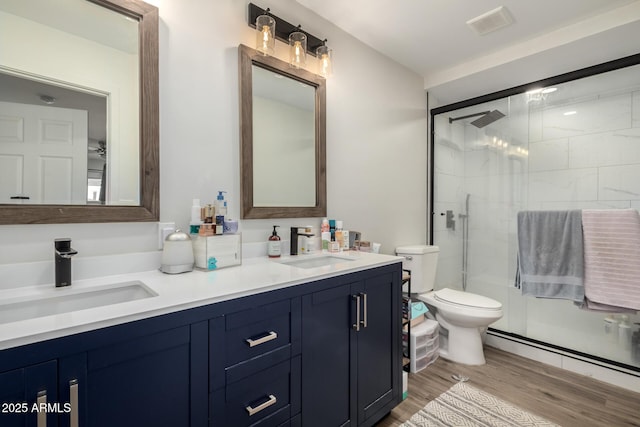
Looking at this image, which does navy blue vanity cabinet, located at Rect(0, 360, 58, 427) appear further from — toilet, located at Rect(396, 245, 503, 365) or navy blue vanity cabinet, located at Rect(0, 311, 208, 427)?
toilet, located at Rect(396, 245, 503, 365)

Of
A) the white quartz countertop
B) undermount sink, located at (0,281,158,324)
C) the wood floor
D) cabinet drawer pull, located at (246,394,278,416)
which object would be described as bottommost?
the wood floor

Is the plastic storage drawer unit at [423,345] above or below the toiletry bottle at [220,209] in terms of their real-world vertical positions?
below

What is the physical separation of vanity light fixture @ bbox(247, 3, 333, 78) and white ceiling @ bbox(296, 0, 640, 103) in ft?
0.72

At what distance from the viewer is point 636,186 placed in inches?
81.0

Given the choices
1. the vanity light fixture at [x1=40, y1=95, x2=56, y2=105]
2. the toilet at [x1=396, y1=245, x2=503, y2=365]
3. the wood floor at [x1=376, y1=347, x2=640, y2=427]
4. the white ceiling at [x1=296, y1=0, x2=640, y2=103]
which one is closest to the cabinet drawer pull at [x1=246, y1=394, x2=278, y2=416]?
the wood floor at [x1=376, y1=347, x2=640, y2=427]

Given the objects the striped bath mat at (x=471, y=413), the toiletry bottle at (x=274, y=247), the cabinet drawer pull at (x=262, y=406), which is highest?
the toiletry bottle at (x=274, y=247)

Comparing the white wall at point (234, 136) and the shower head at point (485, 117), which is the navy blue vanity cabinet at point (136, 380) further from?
the shower head at point (485, 117)

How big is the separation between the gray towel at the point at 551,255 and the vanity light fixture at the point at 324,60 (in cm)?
156

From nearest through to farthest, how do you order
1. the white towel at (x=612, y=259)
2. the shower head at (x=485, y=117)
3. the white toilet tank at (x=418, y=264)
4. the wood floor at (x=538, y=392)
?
the white towel at (x=612, y=259)
the wood floor at (x=538, y=392)
the white toilet tank at (x=418, y=264)
the shower head at (x=485, y=117)

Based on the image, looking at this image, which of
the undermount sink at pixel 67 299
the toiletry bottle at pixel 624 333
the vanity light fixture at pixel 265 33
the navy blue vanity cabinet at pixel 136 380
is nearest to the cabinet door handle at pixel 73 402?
the navy blue vanity cabinet at pixel 136 380

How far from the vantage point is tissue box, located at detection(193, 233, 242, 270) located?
1.32 m

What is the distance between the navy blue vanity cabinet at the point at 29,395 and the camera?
63 centimetres

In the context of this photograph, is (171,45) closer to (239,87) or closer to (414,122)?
(239,87)

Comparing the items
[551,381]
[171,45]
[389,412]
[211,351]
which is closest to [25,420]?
[211,351]
